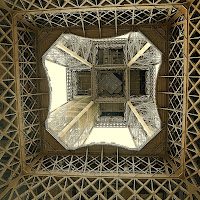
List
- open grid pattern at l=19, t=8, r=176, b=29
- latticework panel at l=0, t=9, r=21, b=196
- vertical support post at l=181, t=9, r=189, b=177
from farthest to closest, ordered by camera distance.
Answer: open grid pattern at l=19, t=8, r=176, b=29
latticework panel at l=0, t=9, r=21, b=196
vertical support post at l=181, t=9, r=189, b=177

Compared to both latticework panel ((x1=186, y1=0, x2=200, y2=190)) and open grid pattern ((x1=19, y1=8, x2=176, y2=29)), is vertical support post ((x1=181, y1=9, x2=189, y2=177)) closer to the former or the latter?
latticework panel ((x1=186, y1=0, x2=200, y2=190))

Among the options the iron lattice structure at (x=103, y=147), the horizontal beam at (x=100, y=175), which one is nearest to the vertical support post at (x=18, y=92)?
the iron lattice structure at (x=103, y=147)

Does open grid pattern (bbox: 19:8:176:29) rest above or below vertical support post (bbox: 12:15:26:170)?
above

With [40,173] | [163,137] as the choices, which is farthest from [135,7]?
[40,173]

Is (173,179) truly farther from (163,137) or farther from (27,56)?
(27,56)

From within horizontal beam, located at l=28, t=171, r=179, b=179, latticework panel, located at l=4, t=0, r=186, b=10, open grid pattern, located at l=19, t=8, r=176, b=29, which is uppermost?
latticework panel, located at l=4, t=0, r=186, b=10

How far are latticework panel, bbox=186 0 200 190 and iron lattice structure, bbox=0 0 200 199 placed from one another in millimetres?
47

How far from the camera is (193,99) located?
908cm

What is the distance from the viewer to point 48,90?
37.8ft

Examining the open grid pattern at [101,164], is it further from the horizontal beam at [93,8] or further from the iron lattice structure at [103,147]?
the horizontal beam at [93,8]

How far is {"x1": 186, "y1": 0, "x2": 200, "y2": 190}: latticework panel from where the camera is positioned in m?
8.11

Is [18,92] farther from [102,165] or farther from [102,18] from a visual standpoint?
[102,165]

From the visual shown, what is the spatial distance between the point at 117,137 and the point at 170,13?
10069 millimetres

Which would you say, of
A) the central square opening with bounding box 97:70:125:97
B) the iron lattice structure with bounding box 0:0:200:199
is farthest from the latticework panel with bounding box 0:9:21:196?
the central square opening with bounding box 97:70:125:97
